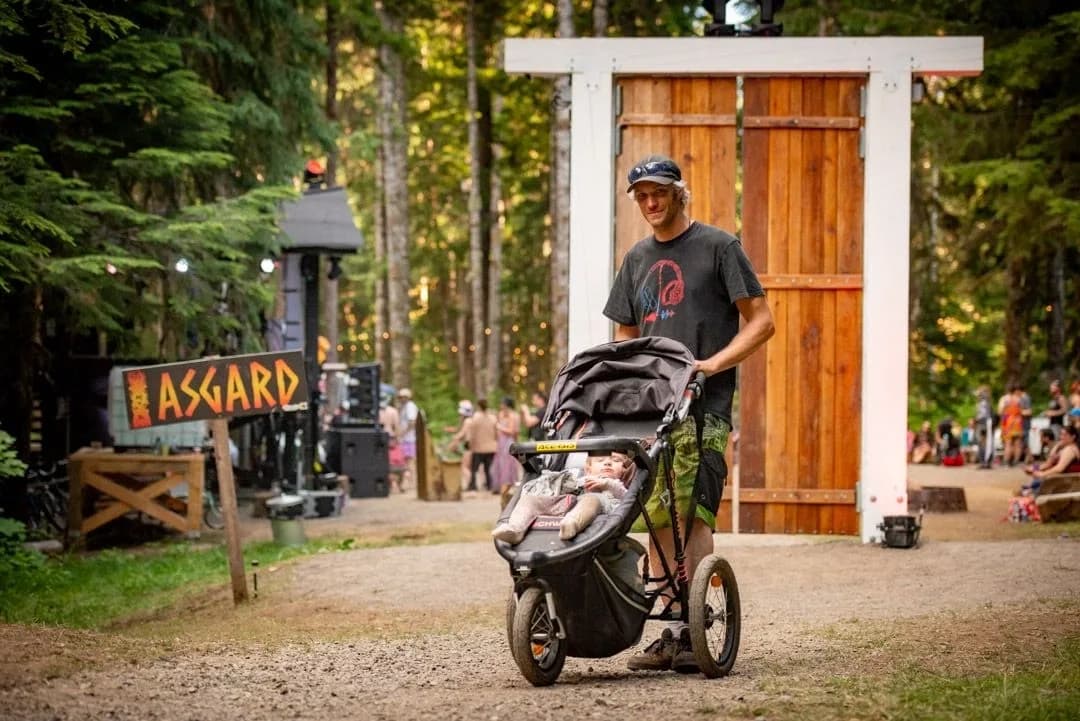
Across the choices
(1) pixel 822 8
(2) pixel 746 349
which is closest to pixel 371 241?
(1) pixel 822 8

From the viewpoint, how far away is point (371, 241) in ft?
176

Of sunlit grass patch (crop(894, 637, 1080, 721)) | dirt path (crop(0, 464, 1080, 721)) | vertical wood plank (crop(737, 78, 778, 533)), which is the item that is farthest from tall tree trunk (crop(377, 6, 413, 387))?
sunlit grass patch (crop(894, 637, 1080, 721))

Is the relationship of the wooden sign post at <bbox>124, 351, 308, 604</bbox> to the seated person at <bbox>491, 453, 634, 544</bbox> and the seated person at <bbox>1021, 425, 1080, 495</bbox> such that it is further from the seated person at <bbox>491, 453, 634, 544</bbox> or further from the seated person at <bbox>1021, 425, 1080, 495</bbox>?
the seated person at <bbox>1021, 425, 1080, 495</bbox>

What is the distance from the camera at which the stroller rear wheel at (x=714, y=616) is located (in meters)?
6.67

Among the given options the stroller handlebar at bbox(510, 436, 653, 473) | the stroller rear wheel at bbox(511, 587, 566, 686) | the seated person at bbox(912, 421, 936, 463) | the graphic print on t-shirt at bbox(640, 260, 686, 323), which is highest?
the graphic print on t-shirt at bbox(640, 260, 686, 323)

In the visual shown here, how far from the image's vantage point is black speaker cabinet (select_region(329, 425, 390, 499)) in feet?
84.9

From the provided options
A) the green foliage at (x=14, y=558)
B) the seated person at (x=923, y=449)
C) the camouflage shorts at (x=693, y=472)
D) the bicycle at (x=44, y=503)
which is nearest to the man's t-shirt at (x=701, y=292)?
the camouflage shorts at (x=693, y=472)

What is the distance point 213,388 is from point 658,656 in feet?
19.7

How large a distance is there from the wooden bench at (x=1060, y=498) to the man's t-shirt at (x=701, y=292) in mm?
10332

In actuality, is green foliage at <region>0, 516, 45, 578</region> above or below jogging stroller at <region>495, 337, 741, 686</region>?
below

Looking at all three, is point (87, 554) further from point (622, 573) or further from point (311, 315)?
point (622, 573)

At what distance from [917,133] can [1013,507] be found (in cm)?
1162

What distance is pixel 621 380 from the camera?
276 inches

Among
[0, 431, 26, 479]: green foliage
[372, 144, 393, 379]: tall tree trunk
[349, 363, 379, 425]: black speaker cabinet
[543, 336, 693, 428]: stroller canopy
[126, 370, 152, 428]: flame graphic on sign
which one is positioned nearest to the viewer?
[543, 336, 693, 428]: stroller canopy
